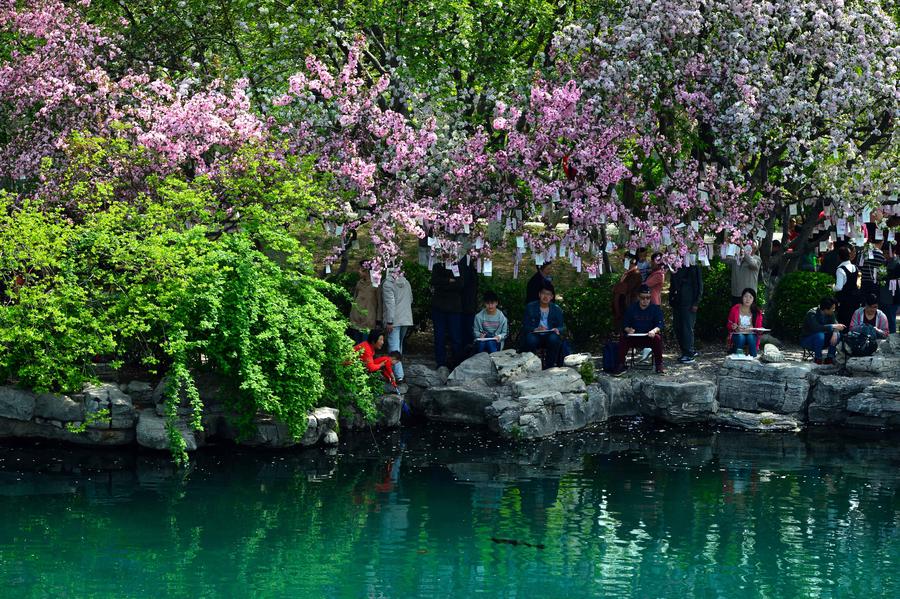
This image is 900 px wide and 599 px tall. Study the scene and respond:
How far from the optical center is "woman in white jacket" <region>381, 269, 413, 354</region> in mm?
20359

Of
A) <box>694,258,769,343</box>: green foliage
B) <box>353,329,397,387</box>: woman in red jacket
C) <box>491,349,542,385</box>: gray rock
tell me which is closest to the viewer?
<box>353,329,397,387</box>: woman in red jacket

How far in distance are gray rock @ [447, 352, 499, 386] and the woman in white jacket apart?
1026 millimetres

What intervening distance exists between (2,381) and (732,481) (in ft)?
31.5

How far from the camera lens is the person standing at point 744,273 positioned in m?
21.2

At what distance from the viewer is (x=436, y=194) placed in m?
20.5

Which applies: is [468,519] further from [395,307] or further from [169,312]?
[395,307]

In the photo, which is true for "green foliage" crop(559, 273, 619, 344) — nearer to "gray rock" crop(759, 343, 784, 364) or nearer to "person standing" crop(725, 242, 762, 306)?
"person standing" crop(725, 242, 762, 306)

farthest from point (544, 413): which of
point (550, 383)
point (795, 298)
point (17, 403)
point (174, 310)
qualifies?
point (17, 403)

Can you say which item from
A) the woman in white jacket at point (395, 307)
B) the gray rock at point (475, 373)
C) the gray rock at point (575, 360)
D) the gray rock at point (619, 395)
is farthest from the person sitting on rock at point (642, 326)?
the woman in white jacket at point (395, 307)

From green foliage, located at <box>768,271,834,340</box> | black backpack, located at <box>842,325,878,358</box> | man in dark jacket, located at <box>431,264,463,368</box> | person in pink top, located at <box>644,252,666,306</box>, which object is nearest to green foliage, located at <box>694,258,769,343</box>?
green foliage, located at <box>768,271,834,340</box>

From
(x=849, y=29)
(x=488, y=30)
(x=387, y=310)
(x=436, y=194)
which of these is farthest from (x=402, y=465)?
(x=849, y=29)

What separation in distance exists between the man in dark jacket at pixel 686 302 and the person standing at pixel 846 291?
210cm

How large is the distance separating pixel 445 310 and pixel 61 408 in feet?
19.2

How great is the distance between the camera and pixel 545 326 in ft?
67.1
